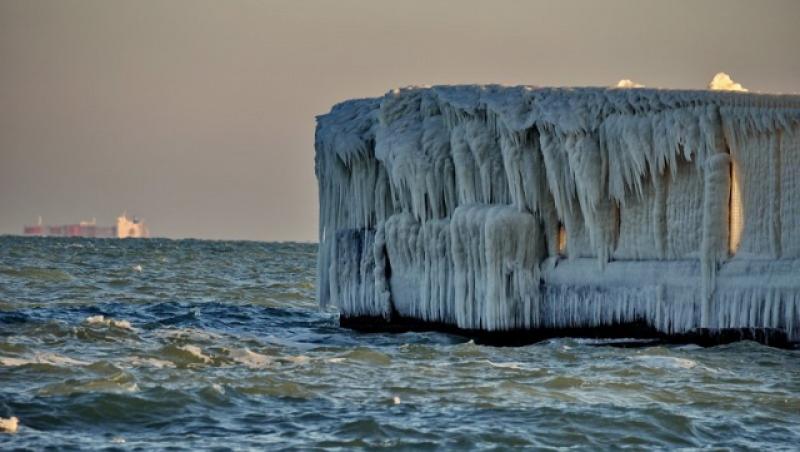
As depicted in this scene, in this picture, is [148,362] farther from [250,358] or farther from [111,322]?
[111,322]

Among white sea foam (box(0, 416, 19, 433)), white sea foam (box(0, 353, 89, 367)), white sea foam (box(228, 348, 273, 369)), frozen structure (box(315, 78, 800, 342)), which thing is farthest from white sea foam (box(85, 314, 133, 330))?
white sea foam (box(0, 416, 19, 433))

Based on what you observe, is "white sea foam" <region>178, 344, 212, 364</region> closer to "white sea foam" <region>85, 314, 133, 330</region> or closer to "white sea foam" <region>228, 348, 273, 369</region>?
"white sea foam" <region>228, 348, 273, 369</region>

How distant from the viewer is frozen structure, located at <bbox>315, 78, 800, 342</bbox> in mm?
22219

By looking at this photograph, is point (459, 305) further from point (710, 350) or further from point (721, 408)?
point (721, 408)

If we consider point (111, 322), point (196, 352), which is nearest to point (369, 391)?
point (196, 352)

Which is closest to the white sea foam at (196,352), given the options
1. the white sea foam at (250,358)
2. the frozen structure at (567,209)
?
the white sea foam at (250,358)

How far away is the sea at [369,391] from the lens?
16609 mm

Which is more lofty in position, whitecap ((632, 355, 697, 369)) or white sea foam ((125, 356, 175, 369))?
whitecap ((632, 355, 697, 369))

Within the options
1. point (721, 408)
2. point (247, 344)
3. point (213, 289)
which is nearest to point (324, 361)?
point (247, 344)

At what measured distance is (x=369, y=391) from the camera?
19750 millimetres

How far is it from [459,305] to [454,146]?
9.07 ft

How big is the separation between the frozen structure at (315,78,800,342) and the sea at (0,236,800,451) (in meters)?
0.70

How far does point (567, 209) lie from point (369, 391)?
641cm

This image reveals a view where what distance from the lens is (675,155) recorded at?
23.0 m
